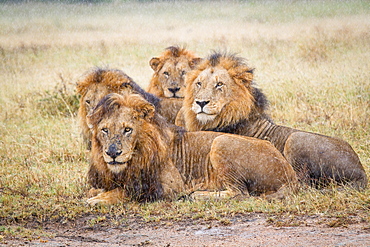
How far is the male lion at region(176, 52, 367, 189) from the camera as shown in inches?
236

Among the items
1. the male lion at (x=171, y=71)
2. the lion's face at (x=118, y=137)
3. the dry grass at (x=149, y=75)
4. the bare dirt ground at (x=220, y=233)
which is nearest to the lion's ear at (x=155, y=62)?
the male lion at (x=171, y=71)

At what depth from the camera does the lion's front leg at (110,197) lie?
5523mm

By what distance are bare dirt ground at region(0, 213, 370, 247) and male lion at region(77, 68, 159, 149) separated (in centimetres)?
188

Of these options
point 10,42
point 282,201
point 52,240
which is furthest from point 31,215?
point 10,42

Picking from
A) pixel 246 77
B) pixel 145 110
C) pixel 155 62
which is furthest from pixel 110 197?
pixel 155 62

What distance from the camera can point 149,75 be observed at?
603 inches

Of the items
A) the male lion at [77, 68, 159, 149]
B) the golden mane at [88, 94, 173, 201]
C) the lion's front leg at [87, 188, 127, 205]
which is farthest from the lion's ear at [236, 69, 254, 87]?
the lion's front leg at [87, 188, 127, 205]

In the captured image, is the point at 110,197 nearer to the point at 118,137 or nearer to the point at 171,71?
the point at 118,137

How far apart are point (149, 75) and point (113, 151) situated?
402 inches

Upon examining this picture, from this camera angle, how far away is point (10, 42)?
57.9 feet

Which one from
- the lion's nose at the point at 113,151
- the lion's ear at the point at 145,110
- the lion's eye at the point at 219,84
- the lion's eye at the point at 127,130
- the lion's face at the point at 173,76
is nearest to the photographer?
the lion's nose at the point at 113,151

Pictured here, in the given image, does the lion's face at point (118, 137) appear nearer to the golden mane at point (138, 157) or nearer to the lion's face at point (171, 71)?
the golden mane at point (138, 157)

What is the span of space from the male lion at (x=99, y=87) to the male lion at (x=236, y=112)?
61 cm

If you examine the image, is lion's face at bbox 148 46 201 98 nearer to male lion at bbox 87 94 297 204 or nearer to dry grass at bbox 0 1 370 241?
dry grass at bbox 0 1 370 241
